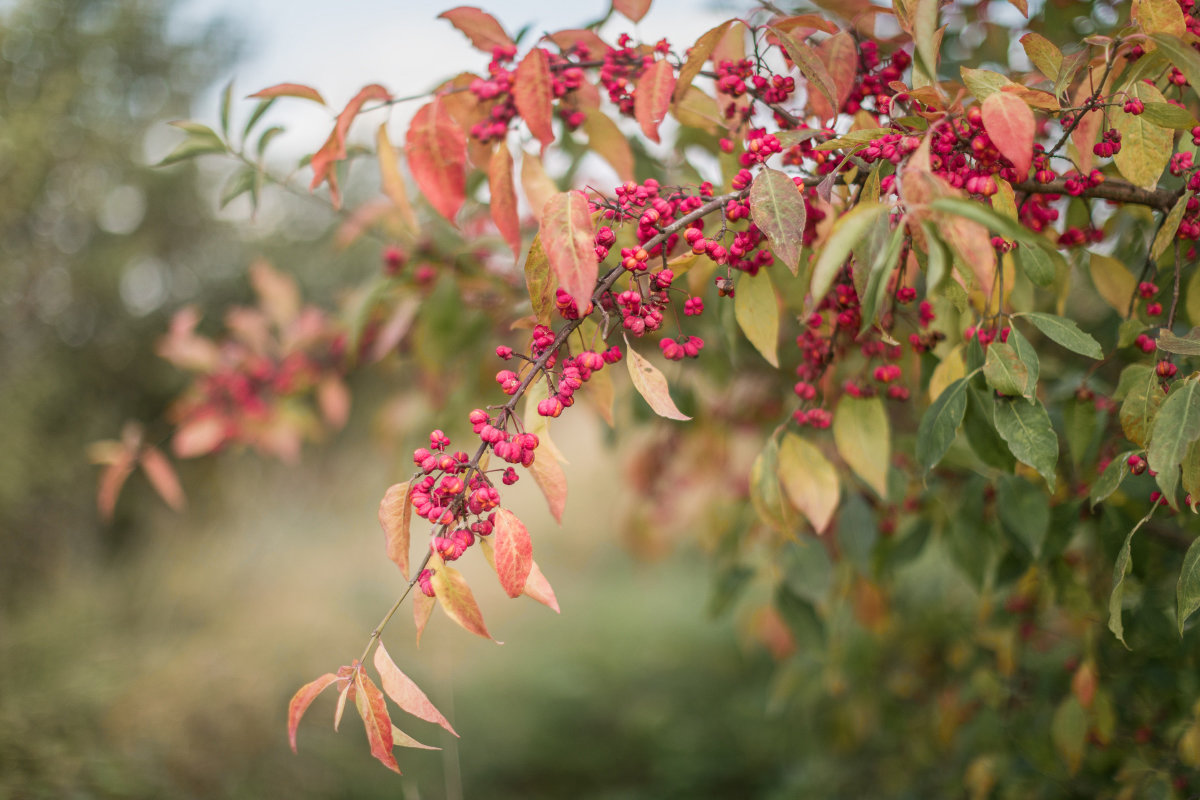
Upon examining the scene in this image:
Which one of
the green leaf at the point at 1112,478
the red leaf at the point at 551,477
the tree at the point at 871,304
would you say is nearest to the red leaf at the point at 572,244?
the tree at the point at 871,304

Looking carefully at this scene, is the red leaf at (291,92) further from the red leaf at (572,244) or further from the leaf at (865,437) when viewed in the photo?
the leaf at (865,437)

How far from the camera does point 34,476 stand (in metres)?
2.02

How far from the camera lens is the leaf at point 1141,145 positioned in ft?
1.51

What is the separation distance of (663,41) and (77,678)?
179 cm

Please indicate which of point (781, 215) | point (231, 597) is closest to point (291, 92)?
point (781, 215)

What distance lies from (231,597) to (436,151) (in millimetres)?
2214

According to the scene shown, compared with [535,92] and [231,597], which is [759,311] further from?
[231,597]

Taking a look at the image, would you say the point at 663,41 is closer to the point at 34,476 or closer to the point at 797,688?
the point at 797,688

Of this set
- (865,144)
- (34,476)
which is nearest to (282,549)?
(34,476)

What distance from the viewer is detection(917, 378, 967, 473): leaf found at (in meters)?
0.45

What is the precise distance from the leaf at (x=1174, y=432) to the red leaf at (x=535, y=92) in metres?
0.43

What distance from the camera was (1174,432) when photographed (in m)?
0.39

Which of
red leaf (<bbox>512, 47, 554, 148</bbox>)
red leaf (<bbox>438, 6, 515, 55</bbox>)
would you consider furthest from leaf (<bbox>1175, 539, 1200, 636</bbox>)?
red leaf (<bbox>438, 6, 515, 55</bbox>)

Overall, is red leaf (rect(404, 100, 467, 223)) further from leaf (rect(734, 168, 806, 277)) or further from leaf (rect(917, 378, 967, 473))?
leaf (rect(917, 378, 967, 473))
